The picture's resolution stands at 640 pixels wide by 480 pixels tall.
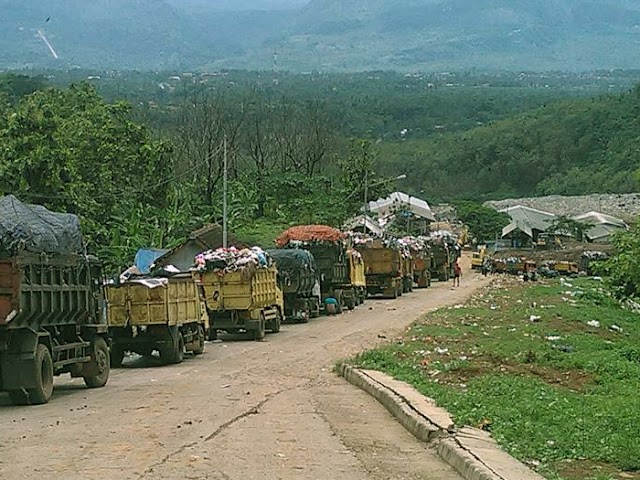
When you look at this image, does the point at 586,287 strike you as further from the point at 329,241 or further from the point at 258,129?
the point at 258,129

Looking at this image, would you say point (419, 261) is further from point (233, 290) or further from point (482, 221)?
point (482, 221)

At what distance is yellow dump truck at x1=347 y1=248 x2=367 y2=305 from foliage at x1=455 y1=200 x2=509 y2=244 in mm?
61977

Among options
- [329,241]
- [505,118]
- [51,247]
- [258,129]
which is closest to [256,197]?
[258,129]

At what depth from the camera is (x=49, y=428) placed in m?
14.1

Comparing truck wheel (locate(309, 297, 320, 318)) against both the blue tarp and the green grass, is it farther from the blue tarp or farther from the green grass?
the blue tarp

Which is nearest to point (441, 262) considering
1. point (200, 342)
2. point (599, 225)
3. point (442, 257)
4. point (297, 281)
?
point (442, 257)

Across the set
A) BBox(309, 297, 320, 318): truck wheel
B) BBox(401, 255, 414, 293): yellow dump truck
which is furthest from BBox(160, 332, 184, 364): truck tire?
BBox(401, 255, 414, 293): yellow dump truck

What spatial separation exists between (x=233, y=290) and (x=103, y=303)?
30.4 feet

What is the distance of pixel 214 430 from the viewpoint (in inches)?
536

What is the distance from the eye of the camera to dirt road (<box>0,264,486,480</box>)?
1120 centimetres

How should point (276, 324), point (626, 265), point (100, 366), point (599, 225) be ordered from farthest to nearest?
point (599, 225)
point (626, 265)
point (276, 324)
point (100, 366)

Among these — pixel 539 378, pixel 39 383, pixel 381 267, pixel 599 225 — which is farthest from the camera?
pixel 599 225

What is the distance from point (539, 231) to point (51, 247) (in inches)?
3671

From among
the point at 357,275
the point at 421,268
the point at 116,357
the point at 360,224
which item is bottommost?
the point at 421,268
